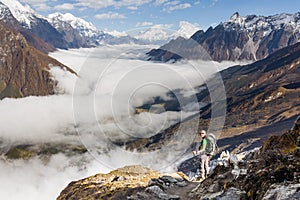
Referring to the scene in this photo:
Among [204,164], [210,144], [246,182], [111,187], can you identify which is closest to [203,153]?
[210,144]

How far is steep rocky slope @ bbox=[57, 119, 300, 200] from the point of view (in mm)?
19656

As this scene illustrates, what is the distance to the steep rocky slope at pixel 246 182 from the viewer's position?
64.5 ft

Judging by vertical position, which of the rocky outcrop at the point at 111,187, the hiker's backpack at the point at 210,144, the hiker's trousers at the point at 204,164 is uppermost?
the hiker's backpack at the point at 210,144

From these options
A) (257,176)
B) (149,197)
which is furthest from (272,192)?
(149,197)

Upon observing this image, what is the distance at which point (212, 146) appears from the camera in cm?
3175

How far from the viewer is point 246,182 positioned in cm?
2341

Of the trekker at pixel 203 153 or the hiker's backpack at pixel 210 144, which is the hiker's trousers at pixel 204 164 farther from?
the hiker's backpack at pixel 210 144

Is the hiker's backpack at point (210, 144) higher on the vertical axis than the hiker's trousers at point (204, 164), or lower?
higher

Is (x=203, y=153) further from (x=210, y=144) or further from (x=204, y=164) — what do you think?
(x=204, y=164)

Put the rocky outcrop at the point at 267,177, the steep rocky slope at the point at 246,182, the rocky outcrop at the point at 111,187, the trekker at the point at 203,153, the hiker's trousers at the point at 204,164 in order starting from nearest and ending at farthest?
the rocky outcrop at the point at 267,177 < the steep rocky slope at the point at 246,182 < the trekker at the point at 203,153 < the hiker's trousers at the point at 204,164 < the rocky outcrop at the point at 111,187

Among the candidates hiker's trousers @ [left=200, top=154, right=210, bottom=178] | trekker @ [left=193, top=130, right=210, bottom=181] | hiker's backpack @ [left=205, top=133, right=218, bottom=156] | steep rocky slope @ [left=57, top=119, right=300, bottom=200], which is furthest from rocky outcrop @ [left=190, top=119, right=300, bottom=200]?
hiker's trousers @ [left=200, top=154, right=210, bottom=178]

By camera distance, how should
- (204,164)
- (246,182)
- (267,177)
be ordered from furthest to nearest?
(204,164), (246,182), (267,177)

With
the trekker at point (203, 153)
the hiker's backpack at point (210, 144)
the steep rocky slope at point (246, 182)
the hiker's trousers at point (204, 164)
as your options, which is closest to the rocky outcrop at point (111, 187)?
the steep rocky slope at point (246, 182)

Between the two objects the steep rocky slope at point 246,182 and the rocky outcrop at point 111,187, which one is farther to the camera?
the rocky outcrop at point 111,187
